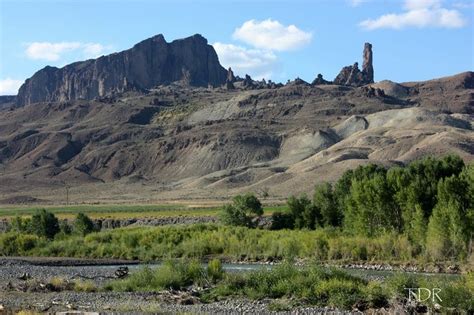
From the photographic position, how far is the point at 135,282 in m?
37.1

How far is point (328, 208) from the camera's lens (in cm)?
7269

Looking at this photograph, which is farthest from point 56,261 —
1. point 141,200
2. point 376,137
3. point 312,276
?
point 376,137

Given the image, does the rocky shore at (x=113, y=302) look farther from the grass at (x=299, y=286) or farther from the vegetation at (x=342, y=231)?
the vegetation at (x=342, y=231)

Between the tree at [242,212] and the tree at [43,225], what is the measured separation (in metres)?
17.5

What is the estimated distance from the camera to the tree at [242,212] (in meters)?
78.7

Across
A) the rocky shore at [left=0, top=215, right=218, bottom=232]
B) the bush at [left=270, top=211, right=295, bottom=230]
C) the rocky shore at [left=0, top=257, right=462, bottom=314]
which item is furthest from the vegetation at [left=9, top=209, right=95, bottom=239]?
the rocky shore at [left=0, top=257, right=462, bottom=314]

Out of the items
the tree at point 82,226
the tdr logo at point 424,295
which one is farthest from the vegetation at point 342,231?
the tdr logo at point 424,295

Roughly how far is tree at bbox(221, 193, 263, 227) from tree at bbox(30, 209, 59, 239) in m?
17.5

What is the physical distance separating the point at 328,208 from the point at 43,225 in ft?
94.2

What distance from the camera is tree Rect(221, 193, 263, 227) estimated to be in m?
78.7

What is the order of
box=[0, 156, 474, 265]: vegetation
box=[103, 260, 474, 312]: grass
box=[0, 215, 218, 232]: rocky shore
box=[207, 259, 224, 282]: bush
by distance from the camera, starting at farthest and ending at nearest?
box=[0, 215, 218, 232]: rocky shore → box=[0, 156, 474, 265]: vegetation → box=[207, 259, 224, 282]: bush → box=[103, 260, 474, 312]: grass

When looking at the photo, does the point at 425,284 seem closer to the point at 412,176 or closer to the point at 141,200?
the point at 412,176

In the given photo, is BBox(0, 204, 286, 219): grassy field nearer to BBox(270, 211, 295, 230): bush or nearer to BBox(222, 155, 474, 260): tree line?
BBox(270, 211, 295, 230): bush

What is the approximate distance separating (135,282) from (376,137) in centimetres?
14777
